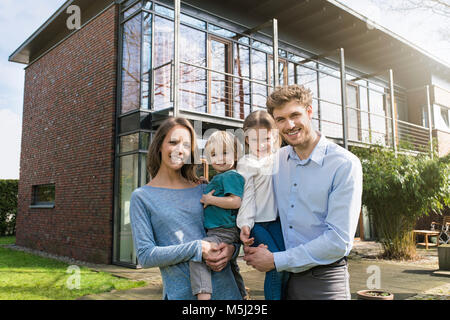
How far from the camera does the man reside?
5.40 ft

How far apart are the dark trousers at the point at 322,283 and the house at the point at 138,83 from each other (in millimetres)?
4840

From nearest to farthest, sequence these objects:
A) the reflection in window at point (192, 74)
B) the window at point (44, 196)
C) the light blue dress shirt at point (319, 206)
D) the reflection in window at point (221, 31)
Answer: the light blue dress shirt at point (319, 206) → the reflection in window at point (192, 74) → the reflection in window at point (221, 31) → the window at point (44, 196)

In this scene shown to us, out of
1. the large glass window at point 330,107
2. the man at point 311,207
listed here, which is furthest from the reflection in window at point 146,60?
the man at point 311,207

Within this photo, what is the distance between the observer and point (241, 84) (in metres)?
9.66

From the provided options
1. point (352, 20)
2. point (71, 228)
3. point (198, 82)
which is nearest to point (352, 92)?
point (352, 20)

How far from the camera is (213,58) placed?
9414 mm

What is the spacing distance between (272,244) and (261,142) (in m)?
0.57

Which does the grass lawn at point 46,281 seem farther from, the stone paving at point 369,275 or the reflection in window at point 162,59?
the reflection in window at point 162,59

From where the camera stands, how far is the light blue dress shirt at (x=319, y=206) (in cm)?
164

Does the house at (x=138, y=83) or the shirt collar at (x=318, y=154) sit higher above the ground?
the house at (x=138, y=83)

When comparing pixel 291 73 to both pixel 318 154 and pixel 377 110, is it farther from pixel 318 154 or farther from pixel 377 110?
pixel 318 154

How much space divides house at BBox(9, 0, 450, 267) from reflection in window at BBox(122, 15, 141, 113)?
36mm

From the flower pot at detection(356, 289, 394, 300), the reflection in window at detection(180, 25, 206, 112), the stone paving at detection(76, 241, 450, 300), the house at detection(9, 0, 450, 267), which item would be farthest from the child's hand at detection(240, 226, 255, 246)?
the reflection in window at detection(180, 25, 206, 112)

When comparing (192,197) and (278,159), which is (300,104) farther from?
(192,197)
